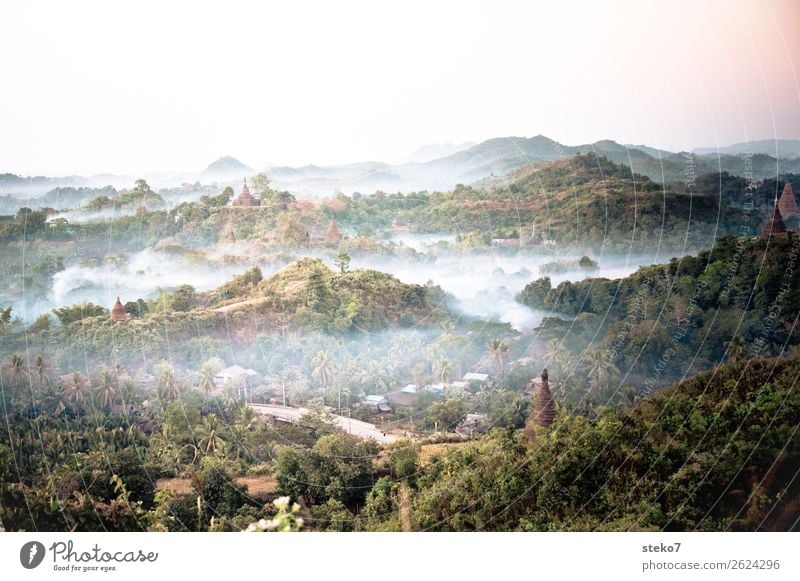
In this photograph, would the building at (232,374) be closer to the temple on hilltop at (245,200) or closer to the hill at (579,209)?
the temple on hilltop at (245,200)

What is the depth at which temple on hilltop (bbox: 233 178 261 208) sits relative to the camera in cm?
784

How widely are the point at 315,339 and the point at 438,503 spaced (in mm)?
1842

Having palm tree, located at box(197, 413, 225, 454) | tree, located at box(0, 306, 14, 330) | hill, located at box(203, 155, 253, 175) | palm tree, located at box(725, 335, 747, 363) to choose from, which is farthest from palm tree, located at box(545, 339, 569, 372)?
tree, located at box(0, 306, 14, 330)

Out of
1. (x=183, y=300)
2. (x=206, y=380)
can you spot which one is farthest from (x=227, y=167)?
(x=206, y=380)

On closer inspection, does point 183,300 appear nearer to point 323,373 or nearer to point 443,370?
point 323,373

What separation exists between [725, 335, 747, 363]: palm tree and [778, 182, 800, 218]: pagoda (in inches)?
51.9

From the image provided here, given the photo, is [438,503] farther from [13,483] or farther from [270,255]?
[13,483]

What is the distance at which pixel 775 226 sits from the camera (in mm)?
7488

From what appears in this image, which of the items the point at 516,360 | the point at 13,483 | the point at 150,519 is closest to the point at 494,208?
the point at 516,360

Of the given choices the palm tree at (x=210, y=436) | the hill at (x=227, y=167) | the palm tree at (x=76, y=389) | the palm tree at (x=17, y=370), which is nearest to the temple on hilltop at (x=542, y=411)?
the palm tree at (x=210, y=436)

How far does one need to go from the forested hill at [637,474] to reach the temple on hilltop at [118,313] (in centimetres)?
299

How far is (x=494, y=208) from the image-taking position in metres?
7.75
